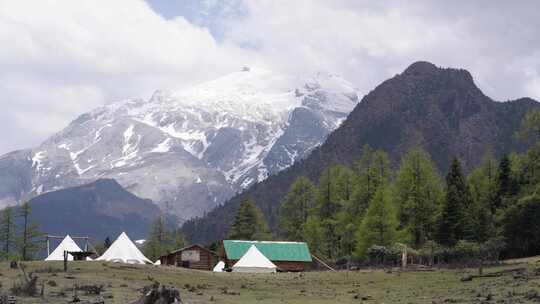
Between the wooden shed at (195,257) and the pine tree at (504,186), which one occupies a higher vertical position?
the pine tree at (504,186)

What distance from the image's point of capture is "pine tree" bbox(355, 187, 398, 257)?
89125mm

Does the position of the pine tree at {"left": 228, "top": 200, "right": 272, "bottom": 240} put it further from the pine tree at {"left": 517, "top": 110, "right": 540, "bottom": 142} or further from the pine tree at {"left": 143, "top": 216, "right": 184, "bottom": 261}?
the pine tree at {"left": 517, "top": 110, "right": 540, "bottom": 142}

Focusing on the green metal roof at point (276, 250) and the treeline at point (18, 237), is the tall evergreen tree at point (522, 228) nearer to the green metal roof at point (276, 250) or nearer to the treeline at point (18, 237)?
the green metal roof at point (276, 250)

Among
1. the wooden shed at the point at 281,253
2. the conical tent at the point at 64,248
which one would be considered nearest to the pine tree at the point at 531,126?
the wooden shed at the point at 281,253

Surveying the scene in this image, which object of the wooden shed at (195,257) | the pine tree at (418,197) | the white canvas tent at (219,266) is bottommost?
the white canvas tent at (219,266)

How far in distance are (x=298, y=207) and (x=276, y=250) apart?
14659mm

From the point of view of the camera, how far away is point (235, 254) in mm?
99875

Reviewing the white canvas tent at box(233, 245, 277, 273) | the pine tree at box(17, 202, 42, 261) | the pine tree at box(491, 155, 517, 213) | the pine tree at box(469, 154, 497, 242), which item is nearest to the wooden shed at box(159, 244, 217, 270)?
the white canvas tent at box(233, 245, 277, 273)

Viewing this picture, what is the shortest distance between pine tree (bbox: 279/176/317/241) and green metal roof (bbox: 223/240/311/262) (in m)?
9.86

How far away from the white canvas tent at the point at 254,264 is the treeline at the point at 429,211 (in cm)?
1016

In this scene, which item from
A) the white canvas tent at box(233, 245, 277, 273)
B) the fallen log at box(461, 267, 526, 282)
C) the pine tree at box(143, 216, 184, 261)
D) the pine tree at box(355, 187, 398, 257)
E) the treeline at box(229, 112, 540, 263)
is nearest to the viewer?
the fallen log at box(461, 267, 526, 282)

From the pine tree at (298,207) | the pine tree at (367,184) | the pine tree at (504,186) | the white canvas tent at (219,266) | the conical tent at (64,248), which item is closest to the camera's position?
the pine tree at (504,186)

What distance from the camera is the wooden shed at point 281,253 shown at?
10038 cm

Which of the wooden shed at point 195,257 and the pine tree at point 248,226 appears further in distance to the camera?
the pine tree at point 248,226
